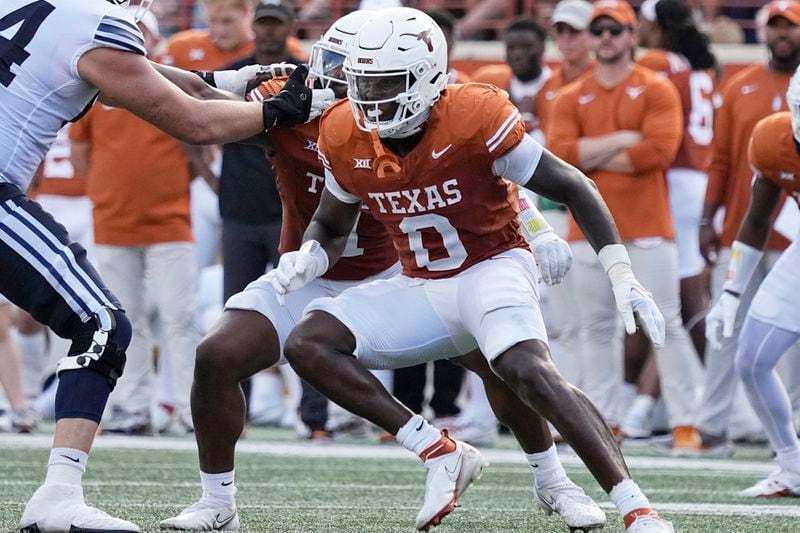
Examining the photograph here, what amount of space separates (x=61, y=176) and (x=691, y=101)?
353 centimetres

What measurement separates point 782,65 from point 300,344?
13.1 feet

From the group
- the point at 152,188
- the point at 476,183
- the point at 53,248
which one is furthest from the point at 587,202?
the point at 152,188

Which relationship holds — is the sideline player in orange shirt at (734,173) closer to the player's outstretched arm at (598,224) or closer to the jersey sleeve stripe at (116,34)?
the player's outstretched arm at (598,224)

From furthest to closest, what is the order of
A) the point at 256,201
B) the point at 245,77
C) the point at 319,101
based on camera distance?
1. the point at 256,201
2. the point at 245,77
3. the point at 319,101

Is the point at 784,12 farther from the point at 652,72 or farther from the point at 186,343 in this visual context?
the point at 186,343

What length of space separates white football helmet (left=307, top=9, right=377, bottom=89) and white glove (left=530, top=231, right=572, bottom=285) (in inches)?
34.3

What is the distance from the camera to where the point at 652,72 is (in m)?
7.81

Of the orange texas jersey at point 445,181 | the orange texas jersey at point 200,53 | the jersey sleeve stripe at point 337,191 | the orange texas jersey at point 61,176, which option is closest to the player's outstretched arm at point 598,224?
the orange texas jersey at point 445,181

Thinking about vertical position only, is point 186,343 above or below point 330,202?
below

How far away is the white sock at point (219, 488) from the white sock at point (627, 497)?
3.99ft

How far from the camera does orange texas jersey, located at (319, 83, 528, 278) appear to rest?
4.45m

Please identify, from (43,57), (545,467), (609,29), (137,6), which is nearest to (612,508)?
(545,467)

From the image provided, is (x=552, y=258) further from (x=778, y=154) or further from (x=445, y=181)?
(x=778, y=154)

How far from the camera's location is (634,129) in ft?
25.0
